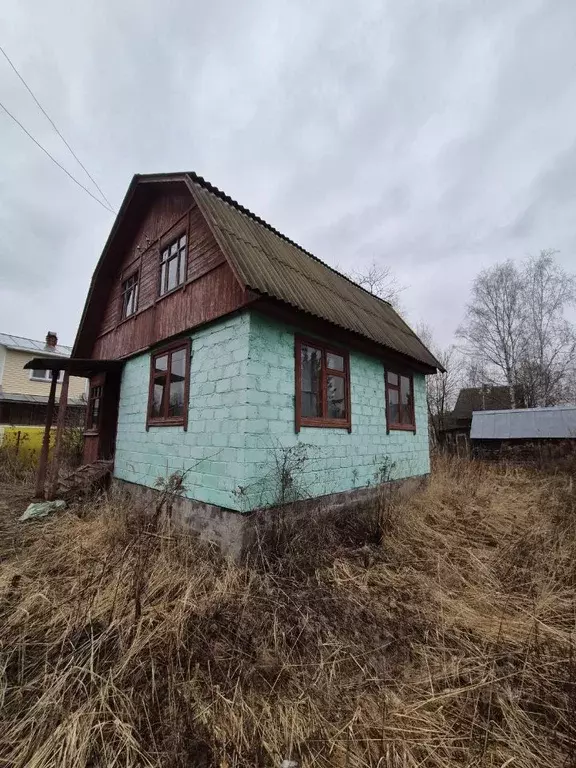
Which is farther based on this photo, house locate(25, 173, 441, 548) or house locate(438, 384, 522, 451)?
house locate(438, 384, 522, 451)

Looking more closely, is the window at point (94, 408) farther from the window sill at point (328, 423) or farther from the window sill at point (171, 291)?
the window sill at point (328, 423)

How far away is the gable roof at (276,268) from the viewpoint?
554 cm

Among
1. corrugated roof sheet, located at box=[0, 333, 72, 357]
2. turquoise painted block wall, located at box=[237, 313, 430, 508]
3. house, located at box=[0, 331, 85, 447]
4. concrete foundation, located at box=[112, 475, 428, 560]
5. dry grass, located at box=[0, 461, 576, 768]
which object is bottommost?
dry grass, located at box=[0, 461, 576, 768]

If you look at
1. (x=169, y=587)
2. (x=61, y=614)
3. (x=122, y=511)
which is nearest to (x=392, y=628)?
(x=169, y=587)

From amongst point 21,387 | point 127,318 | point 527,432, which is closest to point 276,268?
point 127,318

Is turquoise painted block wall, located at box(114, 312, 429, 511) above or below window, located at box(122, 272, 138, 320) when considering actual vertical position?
below

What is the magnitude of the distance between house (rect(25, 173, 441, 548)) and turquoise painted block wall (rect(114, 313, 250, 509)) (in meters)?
0.03

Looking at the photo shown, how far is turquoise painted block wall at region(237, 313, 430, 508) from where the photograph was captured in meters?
5.19

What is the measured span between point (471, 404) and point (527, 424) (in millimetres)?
17474

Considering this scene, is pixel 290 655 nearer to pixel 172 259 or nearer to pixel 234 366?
pixel 234 366

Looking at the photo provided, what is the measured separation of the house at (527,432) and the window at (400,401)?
8.02m

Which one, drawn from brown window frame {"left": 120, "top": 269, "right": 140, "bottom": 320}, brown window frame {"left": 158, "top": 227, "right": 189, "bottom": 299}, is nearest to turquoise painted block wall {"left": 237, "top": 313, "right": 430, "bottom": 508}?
brown window frame {"left": 158, "top": 227, "right": 189, "bottom": 299}

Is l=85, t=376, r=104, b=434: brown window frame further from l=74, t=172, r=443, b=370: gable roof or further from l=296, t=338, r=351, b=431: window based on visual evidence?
l=296, t=338, r=351, b=431: window

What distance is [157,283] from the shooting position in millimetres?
8078
